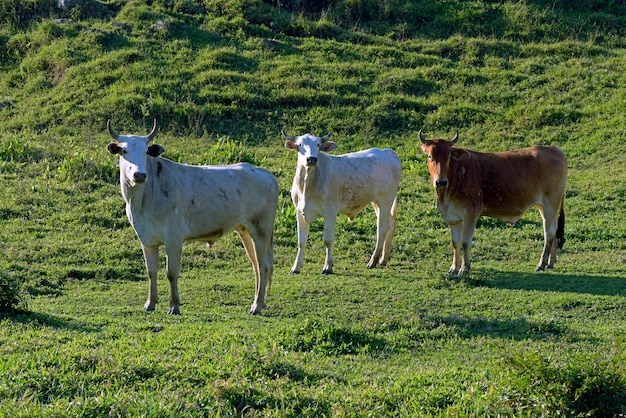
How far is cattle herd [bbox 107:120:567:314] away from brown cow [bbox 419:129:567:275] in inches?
0.6

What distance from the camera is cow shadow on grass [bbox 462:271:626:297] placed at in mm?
12281

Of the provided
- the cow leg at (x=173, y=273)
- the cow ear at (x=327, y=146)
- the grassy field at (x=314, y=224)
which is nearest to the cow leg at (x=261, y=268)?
the grassy field at (x=314, y=224)

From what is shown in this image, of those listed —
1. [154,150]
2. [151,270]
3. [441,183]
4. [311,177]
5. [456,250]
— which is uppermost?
[154,150]

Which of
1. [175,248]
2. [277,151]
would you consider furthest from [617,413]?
[277,151]

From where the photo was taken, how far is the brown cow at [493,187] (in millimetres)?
13539

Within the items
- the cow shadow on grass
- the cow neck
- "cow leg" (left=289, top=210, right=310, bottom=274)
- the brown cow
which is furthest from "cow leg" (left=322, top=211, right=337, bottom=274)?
the cow shadow on grass

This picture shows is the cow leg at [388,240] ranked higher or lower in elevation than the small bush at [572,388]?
lower

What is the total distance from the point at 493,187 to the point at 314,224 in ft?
10.8

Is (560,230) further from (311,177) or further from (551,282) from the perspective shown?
(311,177)

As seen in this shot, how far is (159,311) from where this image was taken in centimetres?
1118

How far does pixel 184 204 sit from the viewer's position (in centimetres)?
1108

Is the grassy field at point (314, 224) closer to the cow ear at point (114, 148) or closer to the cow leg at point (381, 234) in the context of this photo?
the cow leg at point (381, 234)

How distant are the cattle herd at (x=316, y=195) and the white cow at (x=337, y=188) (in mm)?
15

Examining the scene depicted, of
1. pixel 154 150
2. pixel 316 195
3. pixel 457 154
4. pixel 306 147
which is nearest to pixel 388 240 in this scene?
pixel 316 195
